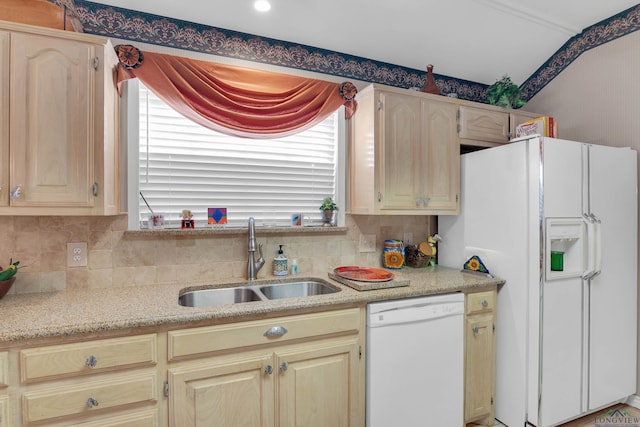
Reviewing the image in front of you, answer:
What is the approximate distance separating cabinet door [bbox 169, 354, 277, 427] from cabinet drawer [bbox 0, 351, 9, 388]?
1.84ft

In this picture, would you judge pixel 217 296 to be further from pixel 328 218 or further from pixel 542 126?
pixel 542 126

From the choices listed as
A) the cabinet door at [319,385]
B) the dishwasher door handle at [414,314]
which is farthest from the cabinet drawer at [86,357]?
the dishwasher door handle at [414,314]

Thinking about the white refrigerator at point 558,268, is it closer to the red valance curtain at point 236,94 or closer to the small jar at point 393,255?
the small jar at point 393,255

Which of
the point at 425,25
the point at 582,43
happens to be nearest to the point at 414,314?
the point at 425,25

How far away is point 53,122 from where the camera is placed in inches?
60.1

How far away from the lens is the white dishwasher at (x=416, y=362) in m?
1.79

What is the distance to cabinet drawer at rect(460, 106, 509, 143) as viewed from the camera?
8.11ft

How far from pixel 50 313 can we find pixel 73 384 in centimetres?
33

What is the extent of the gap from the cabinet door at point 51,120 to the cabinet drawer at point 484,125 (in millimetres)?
2338

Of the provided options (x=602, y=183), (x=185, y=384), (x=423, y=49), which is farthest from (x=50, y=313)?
(x=602, y=183)

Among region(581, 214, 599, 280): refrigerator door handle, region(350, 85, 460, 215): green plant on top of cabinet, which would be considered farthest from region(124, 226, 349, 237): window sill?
region(581, 214, 599, 280): refrigerator door handle

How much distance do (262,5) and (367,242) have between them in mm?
1749

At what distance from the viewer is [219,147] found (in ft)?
7.27

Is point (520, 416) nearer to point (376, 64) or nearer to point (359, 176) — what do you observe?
Answer: point (359, 176)
